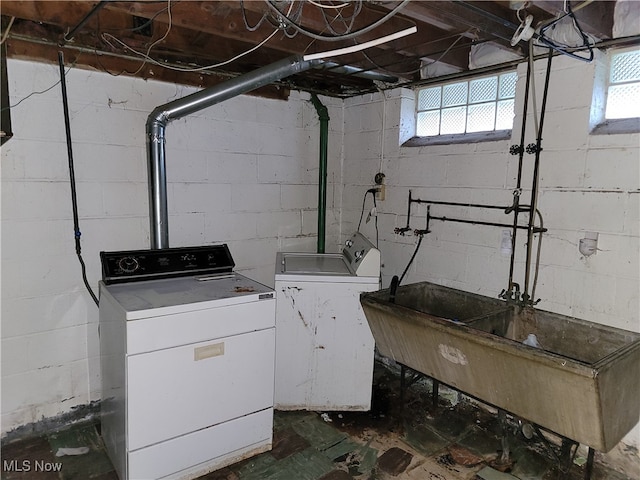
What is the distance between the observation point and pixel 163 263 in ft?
7.97

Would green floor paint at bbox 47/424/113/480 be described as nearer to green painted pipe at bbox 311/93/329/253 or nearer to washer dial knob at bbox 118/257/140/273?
washer dial knob at bbox 118/257/140/273

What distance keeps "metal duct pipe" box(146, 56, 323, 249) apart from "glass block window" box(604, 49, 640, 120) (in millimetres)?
1514

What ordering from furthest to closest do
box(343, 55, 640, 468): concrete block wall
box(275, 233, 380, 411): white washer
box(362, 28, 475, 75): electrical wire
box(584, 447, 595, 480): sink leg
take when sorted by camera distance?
box(275, 233, 380, 411): white washer
box(362, 28, 475, 75): electrical wire
box(343, 55, 640, 468): concrete block wall
box(584, 447, 595, 480): sink leg

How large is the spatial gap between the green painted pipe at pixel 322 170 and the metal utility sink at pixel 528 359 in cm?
104

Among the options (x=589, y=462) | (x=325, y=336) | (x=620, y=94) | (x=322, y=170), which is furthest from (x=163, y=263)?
(x=620, y=94)

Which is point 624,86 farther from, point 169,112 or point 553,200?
point 169,112

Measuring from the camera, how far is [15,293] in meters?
2.26

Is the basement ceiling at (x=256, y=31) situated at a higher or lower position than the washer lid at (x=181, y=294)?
higher

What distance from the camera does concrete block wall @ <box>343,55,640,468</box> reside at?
207cm

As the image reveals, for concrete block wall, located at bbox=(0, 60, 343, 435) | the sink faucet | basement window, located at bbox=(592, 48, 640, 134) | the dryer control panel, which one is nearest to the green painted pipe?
concrete block wall, located at bbox=(0, 60, 343, 435)

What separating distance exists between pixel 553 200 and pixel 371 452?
66.1 inches

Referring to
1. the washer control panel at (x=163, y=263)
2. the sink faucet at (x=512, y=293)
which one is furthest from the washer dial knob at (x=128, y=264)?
the sink faucet at (x=512, y=293)

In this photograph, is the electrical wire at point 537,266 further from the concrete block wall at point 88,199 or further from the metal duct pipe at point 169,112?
the concrete block wall at point 88,199

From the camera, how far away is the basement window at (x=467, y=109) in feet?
8.58
